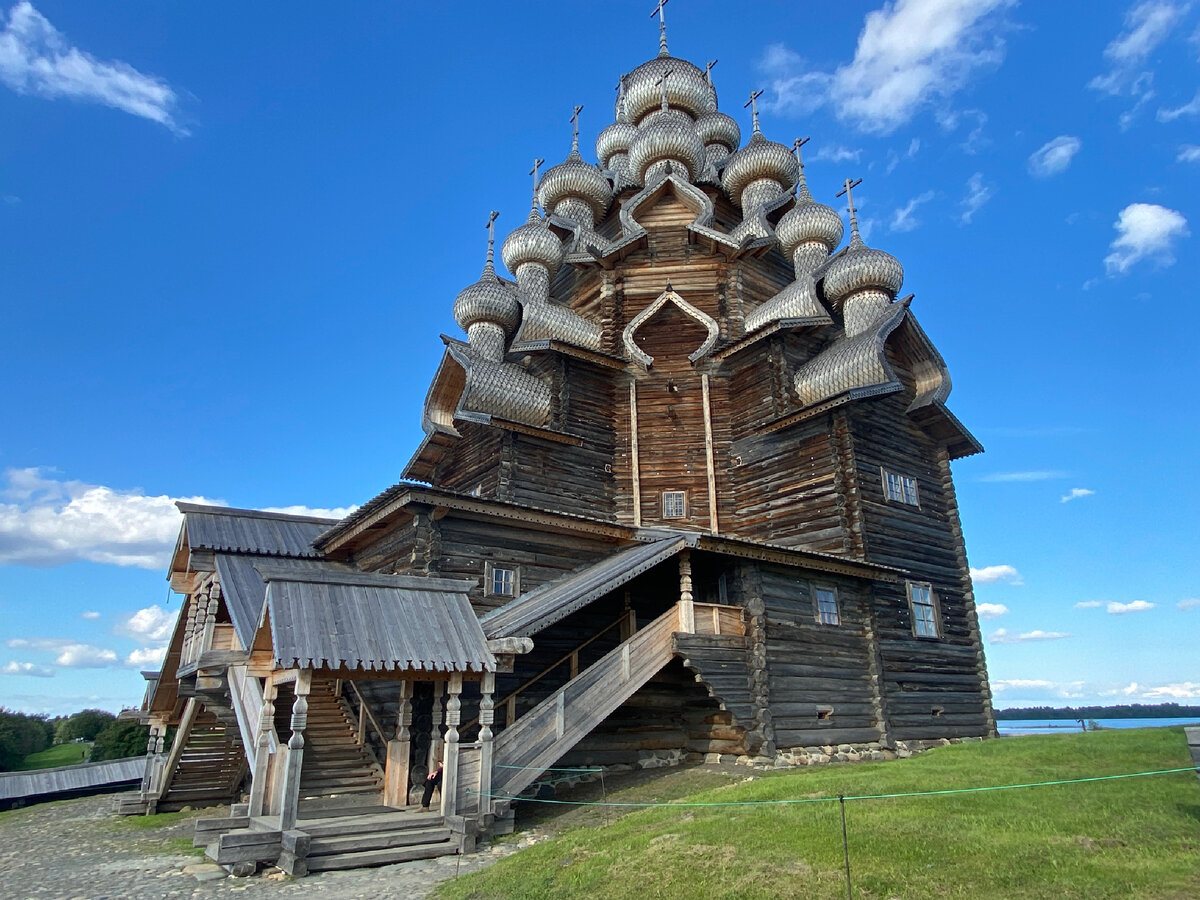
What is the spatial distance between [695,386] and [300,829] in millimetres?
13445

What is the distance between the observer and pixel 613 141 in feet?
88.8

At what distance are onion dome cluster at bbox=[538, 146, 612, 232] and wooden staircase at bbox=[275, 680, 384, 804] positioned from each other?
15.7 metres

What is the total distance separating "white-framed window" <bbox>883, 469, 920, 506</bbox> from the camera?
56.2 feet

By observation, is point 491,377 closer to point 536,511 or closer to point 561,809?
point 536,511

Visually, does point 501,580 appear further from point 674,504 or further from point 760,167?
point 760,167

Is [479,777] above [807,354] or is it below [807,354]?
below

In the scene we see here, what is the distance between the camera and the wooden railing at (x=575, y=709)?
10.1 metres

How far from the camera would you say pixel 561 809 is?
10.7m

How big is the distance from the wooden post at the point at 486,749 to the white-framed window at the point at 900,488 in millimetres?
10547

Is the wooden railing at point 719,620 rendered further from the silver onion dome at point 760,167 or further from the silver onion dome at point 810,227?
the silver onion dome at point 760,167

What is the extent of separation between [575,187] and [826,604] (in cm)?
1511

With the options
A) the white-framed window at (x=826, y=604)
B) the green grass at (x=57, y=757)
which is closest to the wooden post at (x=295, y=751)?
the white-framed window at (x=826, y=604)

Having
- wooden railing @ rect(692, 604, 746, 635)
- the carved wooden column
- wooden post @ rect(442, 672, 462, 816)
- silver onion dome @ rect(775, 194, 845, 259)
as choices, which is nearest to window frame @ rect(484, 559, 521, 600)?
wooden railing @ rect(692, 604, 746, 635)

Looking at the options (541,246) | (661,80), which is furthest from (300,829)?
(661,80)
